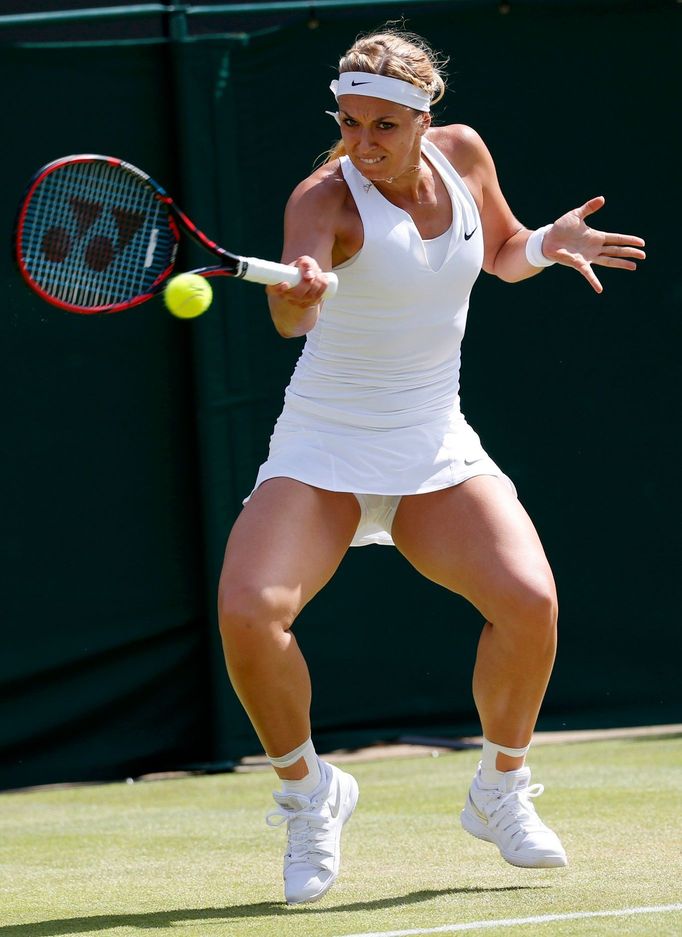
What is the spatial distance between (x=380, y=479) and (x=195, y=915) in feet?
3.12

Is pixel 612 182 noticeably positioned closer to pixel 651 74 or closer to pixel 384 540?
pixel 651 74

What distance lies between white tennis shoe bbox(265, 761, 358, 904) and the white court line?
0.37 m

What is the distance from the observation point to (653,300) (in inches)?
225

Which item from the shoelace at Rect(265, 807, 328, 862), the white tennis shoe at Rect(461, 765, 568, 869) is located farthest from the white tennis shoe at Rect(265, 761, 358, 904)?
the white tennis shoe at Rect(461, 765, 568, 869)

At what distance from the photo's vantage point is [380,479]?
3383 millimetres

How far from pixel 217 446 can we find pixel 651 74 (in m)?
2.01

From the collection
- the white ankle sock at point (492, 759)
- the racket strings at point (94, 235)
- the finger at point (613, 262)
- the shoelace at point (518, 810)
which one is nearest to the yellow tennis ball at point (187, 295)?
the racket strings at point (94, 235)

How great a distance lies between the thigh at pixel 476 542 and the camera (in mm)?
3264

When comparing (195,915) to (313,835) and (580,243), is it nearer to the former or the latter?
(313,835)

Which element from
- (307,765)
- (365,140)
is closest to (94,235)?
(365,140)

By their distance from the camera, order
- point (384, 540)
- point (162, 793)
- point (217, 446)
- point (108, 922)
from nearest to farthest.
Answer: point (108, 922)
point (384, 540)
point (162, 793)
point (217, 446)

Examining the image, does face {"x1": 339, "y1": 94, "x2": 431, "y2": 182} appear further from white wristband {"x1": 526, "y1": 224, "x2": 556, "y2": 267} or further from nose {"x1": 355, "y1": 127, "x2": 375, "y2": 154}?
white wristband {"x1": 526, "y1": 224, "x2": 556, "y2": 267}

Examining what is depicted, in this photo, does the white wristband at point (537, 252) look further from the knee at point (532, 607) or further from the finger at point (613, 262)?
the knee at point (532, 607)

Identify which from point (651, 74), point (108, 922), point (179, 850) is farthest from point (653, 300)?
point (108, 922)
